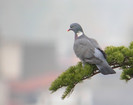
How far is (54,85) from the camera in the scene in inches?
106

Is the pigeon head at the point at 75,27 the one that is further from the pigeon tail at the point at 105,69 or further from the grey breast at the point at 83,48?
the pigeon tail at the point at 105,69

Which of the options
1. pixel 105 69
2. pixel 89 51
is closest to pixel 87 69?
pixel 105 69

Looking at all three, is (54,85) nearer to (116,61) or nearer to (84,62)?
(84,62)

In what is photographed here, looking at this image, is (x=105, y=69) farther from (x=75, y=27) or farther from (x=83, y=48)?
(x=75, y=27)

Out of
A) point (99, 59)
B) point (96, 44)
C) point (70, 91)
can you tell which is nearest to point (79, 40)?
point (96, 44)

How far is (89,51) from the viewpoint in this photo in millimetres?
2973

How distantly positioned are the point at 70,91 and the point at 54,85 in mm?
161

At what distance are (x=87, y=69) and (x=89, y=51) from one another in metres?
0.30

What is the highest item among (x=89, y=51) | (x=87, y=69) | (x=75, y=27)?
(x=75, y=27)

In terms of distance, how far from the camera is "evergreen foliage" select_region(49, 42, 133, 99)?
8.76 ft

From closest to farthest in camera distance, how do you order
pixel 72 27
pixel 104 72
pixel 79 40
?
pixel 104 72, pixel 79 40, pixel 72 27

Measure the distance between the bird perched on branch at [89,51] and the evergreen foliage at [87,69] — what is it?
7 centimetres

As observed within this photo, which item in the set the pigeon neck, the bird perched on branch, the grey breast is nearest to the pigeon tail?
the bird perched on branch

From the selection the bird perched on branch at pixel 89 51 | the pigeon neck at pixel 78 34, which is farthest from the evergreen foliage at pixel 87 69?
the pigeon neck at pixel 78 34
